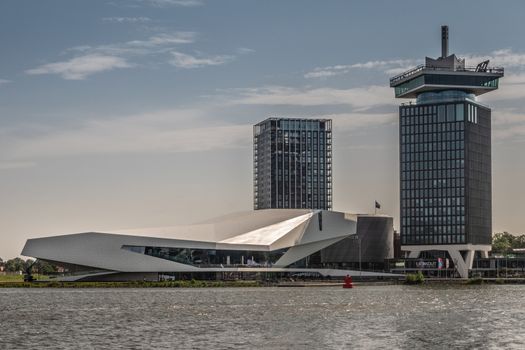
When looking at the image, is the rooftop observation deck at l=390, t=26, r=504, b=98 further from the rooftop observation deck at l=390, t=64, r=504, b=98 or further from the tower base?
the tower base

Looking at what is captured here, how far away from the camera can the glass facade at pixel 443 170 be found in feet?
613

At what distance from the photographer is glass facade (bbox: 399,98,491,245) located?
186750 millimetres

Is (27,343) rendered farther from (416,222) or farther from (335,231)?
(416,222)

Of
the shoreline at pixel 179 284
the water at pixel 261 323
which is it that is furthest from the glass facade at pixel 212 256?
the water at pixel 261 323

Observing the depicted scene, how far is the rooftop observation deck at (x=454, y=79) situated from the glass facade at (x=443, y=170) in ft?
10.8

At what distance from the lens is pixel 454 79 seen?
189750mm

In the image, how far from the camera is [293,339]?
192 ft

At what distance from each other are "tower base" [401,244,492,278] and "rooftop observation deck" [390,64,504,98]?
29122 millimetres

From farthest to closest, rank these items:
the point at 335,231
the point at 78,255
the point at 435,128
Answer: the point at 435,128 < the point at 335,231 < the point at 78,255

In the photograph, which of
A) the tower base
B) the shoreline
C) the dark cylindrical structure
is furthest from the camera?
the dark cylindrical structure

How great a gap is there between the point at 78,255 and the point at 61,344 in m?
93.7

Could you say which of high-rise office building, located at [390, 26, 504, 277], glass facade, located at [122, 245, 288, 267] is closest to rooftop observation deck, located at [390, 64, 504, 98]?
high-rise office building, located at [390, 26, 504, 277]

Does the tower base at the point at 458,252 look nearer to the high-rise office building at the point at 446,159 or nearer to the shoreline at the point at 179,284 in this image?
the high-rise office building at the point at 446,159

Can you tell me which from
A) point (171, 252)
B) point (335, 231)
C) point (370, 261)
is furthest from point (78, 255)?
point (370, 261)
